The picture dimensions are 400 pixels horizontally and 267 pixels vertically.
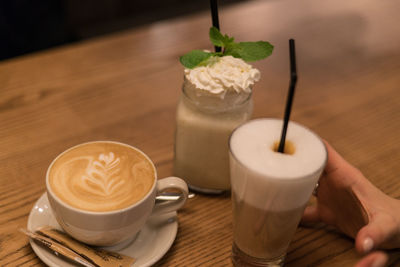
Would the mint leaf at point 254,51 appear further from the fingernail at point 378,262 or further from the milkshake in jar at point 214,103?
the fingernail at point 378,262

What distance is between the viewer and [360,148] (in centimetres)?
111

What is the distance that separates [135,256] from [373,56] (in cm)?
107

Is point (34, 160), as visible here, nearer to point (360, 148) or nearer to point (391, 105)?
point (360, 148)

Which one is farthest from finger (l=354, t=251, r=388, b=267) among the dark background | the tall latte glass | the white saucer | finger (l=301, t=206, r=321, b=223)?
the dark background

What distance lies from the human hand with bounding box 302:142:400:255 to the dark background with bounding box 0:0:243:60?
1871 millimetres

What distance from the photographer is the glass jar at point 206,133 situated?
85cm

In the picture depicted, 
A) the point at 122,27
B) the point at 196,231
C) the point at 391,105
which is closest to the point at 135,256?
the point at 196,231

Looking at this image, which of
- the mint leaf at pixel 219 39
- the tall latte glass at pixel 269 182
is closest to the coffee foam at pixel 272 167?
the tall latte glass at pixel 269 182

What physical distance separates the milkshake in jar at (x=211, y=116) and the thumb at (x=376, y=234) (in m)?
0.30

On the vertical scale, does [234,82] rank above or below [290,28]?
above

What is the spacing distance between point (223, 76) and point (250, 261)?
328 mm

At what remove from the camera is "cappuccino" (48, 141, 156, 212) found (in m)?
0.73

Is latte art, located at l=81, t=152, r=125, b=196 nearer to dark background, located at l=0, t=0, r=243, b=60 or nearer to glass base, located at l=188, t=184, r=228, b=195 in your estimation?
glass base, located at l=188, t=184, r=228, b=195

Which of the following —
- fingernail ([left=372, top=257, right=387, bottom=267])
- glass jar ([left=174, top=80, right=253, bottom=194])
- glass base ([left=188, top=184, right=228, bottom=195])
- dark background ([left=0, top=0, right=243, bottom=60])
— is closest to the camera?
fingernail ([left=372, top=257, right=387, bottom=267])
